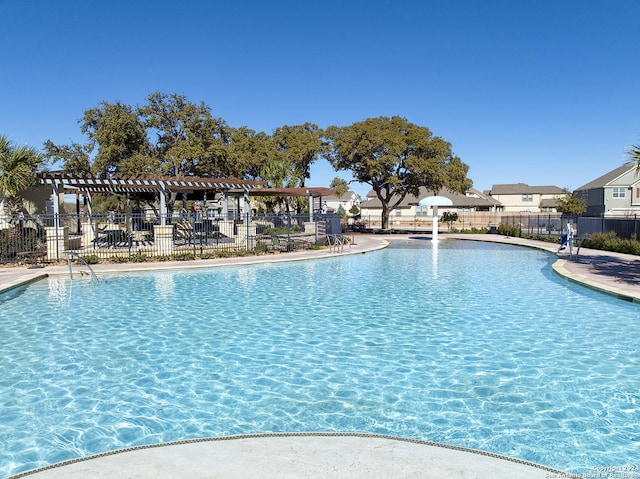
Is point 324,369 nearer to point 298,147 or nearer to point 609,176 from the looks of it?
point 298,147

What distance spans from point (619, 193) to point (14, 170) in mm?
56243

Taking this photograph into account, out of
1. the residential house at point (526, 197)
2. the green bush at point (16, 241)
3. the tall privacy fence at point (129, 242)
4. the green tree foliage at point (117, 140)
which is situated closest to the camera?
the green bush at point (16, 241)

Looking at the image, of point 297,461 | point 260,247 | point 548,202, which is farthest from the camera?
point 548,202

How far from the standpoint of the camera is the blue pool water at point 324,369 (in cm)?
499

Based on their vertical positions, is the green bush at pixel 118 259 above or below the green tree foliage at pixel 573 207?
below

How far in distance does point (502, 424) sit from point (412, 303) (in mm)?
6482

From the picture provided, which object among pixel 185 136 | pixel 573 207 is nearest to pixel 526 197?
pixel 573 207

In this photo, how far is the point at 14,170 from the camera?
20125mm

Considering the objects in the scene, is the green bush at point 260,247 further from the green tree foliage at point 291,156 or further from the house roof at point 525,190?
the house roof at point 525,190

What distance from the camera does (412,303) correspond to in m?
11.6

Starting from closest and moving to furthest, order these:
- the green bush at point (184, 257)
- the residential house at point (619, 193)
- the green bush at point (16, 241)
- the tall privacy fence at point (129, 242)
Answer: the green bush at point (16, 241), the tall privacy fence at point (129, 242), the green bush at point (184, 257), the residential house at point (619, 193)

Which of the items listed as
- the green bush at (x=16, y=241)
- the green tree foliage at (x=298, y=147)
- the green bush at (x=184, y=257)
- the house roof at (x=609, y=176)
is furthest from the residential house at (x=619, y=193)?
the green bush at (x=16, y=241)

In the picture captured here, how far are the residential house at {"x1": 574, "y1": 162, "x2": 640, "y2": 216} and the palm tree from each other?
5130 centimetres

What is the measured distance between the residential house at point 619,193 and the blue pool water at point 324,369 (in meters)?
44.4
